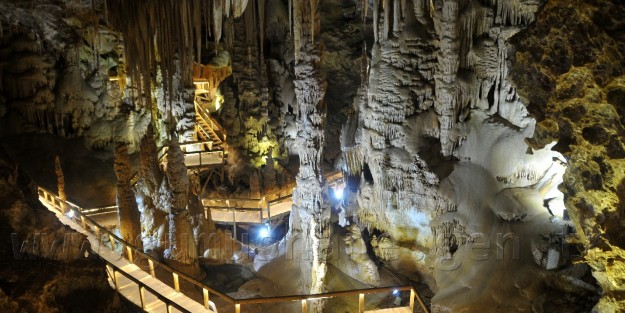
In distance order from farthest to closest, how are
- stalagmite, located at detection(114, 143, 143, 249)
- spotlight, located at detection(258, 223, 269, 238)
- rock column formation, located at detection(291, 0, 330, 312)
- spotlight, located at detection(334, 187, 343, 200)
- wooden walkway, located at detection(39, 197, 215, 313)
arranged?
spotlight, located at detection(258, 223, 269, 238) < spotlight, located at detection(334, 187, 343, 200) < stalagmite, located at detection(114, 143, 143, 249) < rock column formation, located at detection(291, 0, 330, 312) < wooden walkway, located at detection(39, 197, 215, 313)

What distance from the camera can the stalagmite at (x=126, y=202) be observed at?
9.71 m

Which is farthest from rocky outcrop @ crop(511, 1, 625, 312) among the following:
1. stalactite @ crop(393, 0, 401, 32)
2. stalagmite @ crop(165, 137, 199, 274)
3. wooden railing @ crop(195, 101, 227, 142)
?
wooden railing @ crop(195, 101, 227, 142)

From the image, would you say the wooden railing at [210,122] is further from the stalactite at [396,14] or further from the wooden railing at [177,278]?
the stalactite at [396,14]

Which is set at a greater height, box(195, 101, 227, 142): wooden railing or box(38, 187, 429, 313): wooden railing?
box(195, 101, 227, 142): wooden railing

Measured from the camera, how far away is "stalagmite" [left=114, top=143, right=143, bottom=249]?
971 cm

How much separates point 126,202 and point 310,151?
3990 millimetres

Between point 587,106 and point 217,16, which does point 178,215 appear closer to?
point 217,16

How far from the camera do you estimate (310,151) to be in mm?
8859

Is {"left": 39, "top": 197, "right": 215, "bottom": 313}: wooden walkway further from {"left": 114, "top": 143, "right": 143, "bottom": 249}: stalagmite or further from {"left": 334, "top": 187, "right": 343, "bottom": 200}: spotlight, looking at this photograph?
{"left": 334, "top": 187, "right": 343, "bottom": 200}: spotlight

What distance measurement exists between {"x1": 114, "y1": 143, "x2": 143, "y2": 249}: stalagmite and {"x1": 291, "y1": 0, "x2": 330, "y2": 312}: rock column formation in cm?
339

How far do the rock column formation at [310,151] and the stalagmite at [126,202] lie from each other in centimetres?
339

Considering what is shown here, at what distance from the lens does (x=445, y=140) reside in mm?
10023

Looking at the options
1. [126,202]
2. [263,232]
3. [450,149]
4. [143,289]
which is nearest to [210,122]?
[263,232]

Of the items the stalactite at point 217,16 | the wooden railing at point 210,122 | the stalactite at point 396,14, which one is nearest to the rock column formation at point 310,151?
the stalactite at point 217,16
